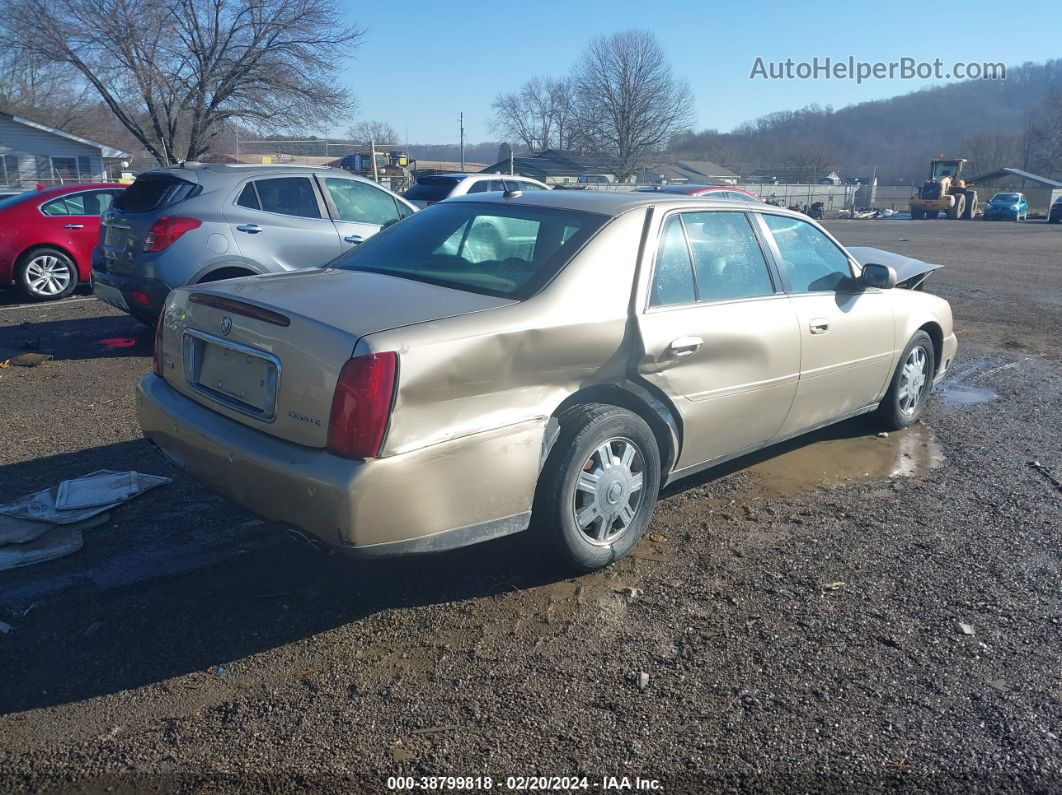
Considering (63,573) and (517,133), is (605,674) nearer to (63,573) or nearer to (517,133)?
(63,573)

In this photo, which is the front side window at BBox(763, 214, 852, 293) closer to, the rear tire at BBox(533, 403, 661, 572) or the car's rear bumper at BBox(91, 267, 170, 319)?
the rear tire at BBox(533, 403, 661, 572)

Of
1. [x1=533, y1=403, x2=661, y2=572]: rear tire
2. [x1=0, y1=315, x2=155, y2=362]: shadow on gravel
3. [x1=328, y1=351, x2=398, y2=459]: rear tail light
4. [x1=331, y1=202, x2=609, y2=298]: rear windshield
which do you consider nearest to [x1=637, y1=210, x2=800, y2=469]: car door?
[x1=533, y1=403, x2=661, y2=572]: rear tire

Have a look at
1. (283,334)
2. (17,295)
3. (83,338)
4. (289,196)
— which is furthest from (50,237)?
(283,334)

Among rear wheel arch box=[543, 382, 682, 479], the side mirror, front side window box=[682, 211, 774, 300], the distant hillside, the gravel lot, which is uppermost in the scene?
the distant hillside

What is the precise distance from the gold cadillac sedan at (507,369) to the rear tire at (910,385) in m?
0.90

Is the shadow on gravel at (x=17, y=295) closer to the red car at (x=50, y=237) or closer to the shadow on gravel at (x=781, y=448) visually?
the red car at (x=50, y=237)

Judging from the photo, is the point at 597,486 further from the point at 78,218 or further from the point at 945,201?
the point at 945,201

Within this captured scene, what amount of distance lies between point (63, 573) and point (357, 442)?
168cm

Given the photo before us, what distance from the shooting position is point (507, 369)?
3.28 metres

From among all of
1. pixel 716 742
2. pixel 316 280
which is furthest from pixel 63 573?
pixel 716 742

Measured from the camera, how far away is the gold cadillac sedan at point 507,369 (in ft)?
9.85

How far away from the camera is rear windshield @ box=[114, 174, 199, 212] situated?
24.6 feet

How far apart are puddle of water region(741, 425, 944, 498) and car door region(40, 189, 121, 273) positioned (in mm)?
9028

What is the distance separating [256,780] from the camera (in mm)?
2480
